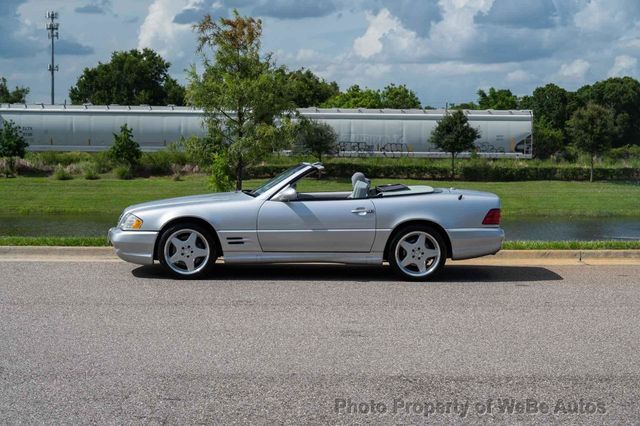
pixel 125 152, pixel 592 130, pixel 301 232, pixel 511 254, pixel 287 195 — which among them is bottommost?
pixel 511 254

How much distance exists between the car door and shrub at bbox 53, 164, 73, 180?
3160 centimetres

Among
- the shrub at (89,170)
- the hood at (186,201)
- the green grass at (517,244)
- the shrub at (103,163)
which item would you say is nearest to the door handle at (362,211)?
the hood at (186,201)

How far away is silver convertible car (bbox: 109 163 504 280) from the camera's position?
997 centimetres

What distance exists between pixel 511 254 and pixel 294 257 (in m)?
3.55

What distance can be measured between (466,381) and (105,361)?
8.73ft

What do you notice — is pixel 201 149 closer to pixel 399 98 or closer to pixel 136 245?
pixel 136 245

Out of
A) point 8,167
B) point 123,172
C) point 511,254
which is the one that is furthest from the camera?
point 8,167

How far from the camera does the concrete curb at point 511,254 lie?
38.7 feet

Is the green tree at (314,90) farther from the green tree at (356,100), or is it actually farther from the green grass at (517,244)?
the green grass at (517,244)

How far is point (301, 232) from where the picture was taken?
997 centimetres

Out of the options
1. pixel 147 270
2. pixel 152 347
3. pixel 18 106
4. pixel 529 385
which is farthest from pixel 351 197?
pixel 18 106

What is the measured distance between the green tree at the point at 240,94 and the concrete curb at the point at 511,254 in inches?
564

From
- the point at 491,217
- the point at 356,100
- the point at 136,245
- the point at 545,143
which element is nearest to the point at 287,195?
the point at 136,245

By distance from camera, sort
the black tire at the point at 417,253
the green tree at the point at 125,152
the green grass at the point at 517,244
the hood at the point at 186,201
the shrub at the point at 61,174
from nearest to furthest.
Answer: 1. the black tire at the point at 417,253
2. the hood at the point at 186,201
3. the green grass at the point at 517,244
4. the shrub at the point at 61,174
5. the green tree at the point at 125,152
